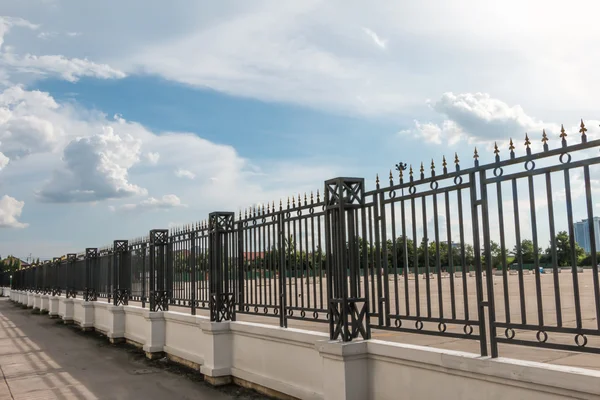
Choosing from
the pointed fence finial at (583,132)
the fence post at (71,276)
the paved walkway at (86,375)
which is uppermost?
the pointed fence finial at (583,132)

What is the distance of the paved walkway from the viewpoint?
8.58m

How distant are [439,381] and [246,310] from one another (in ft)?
14.7

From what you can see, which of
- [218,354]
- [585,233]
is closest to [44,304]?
[218,354]

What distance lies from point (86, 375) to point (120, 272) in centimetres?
551

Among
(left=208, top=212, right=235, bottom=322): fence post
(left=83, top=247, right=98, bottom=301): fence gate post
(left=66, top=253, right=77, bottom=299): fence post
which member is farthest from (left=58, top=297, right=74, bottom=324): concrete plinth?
(left=208, top=212, right=235, bottom=322): fence post

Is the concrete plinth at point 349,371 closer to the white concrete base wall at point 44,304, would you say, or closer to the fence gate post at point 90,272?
the fence gate post at point 90,272

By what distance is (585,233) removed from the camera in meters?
4.23

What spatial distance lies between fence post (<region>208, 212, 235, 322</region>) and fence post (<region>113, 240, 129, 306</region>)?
6611mm

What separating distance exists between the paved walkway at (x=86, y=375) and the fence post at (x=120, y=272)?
1.34 meters

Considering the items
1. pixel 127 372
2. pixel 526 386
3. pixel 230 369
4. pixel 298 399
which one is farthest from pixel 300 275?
pixel 127 372

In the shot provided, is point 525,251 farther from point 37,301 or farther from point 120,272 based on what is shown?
point 37,301

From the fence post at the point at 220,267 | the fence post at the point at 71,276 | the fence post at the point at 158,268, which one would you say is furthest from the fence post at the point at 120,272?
the fence post at the point at 71,276

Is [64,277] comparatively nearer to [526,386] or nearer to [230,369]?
[230,369]

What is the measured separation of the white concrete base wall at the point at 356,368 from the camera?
414 centimetres
